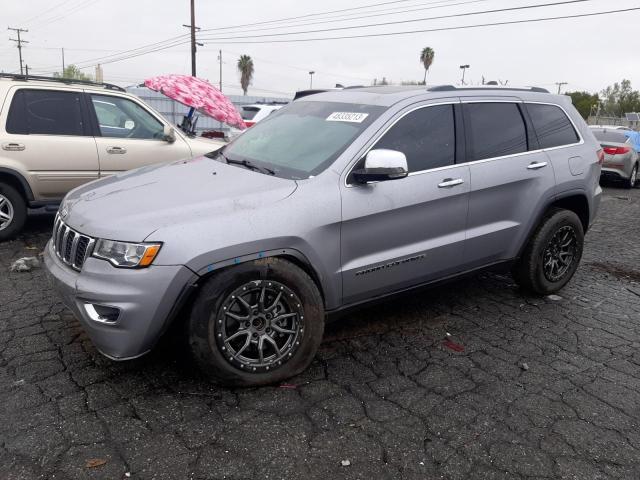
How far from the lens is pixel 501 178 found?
411cm

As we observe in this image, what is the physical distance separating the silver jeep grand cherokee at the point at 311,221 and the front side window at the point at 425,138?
0.01m

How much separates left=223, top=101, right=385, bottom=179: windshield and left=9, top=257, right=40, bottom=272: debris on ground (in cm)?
236

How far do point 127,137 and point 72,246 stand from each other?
385 centimetres

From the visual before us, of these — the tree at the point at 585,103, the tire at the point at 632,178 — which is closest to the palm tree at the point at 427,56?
the tree at the point at 585,103

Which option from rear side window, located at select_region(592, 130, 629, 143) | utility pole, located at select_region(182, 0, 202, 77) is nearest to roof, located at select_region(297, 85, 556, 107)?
rear side window, located at select_region(592, 130, 629, 143)

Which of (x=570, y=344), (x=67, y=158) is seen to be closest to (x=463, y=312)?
(x=570, y=344)

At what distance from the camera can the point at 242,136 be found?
14.5 ft

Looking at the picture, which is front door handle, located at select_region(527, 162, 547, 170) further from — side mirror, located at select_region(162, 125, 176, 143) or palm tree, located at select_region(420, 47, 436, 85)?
palm tree, located at select_region(420, 47, 436, 85)

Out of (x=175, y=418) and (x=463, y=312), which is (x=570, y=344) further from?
(x=175, y=418)

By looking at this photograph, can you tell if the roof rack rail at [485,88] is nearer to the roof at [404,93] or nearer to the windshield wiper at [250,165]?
the roof at [404,93]

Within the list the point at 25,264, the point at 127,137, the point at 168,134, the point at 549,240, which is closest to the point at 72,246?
the point at 25,264

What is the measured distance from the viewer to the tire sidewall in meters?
4.53

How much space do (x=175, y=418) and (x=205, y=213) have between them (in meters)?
1.12

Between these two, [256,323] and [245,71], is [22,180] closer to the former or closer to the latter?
[256,323]
